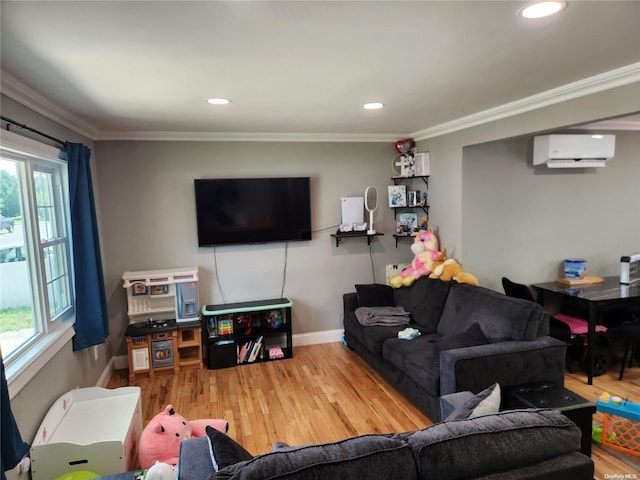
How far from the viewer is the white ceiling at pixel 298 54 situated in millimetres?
1527

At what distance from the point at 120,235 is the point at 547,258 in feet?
14.5

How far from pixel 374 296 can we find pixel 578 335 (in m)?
1.90

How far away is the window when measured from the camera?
2342 mm

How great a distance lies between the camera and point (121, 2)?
141cm

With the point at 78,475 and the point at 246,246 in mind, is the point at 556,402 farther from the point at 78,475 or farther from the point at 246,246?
the point at 246,246

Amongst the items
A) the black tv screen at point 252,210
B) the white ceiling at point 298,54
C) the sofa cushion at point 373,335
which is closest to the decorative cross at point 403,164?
the black tv screen at point 252,210

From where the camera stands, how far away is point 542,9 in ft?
5.08

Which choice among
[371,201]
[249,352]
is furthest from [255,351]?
[371,201]

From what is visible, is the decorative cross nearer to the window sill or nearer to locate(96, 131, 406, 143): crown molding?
locate(96, 131, 406, 143): crown molding

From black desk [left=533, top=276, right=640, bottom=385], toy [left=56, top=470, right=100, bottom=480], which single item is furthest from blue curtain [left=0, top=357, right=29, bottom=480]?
black desk [left=533, top=276, right=640, bottom=385]

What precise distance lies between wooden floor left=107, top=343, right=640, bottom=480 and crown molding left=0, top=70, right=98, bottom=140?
2320mm

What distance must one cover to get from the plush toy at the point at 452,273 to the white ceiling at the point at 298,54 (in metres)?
1.47

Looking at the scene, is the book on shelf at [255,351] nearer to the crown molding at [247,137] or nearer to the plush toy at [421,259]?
the plush toy at [421,259]

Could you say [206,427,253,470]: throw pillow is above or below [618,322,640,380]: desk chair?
above
